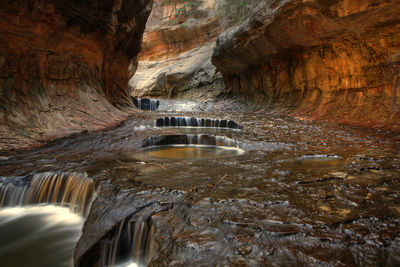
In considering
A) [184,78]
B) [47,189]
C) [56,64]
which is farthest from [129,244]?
[184,78]

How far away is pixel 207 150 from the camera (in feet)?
18.1

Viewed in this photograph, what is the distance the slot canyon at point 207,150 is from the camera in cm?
173

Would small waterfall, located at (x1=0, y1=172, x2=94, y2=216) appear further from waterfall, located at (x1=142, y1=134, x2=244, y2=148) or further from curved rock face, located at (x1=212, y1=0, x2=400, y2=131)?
curved rock face, located at (x1=212, y1=0, x2=400, y2=131)

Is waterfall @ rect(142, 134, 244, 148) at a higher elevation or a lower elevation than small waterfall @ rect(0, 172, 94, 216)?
higher

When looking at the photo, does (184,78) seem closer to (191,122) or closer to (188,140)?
(191,122)

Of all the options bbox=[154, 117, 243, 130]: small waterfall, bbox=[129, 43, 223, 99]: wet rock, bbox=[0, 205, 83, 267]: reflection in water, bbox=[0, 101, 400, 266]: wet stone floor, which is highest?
bbox=[129, 43, 223, 99]: wet rock

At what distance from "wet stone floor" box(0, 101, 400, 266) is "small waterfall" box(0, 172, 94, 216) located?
19 cm

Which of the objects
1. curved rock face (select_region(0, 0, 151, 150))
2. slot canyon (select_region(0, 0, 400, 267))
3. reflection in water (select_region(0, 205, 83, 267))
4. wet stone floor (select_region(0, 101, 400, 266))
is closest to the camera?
wet stone floor (select_region(0, 101, 400, 266))

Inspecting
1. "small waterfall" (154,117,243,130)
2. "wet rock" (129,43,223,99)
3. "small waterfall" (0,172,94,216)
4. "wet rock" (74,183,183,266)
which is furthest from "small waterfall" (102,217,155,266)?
"wet rock" (129,43,223,99)

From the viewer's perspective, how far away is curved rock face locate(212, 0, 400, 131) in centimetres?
655

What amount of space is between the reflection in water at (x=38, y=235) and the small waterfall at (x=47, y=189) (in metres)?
0.10

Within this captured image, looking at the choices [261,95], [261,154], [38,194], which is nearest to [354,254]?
[261,154]

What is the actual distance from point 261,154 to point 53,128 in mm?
5173

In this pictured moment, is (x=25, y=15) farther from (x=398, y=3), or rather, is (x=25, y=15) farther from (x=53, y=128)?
(x=398, y=3)
